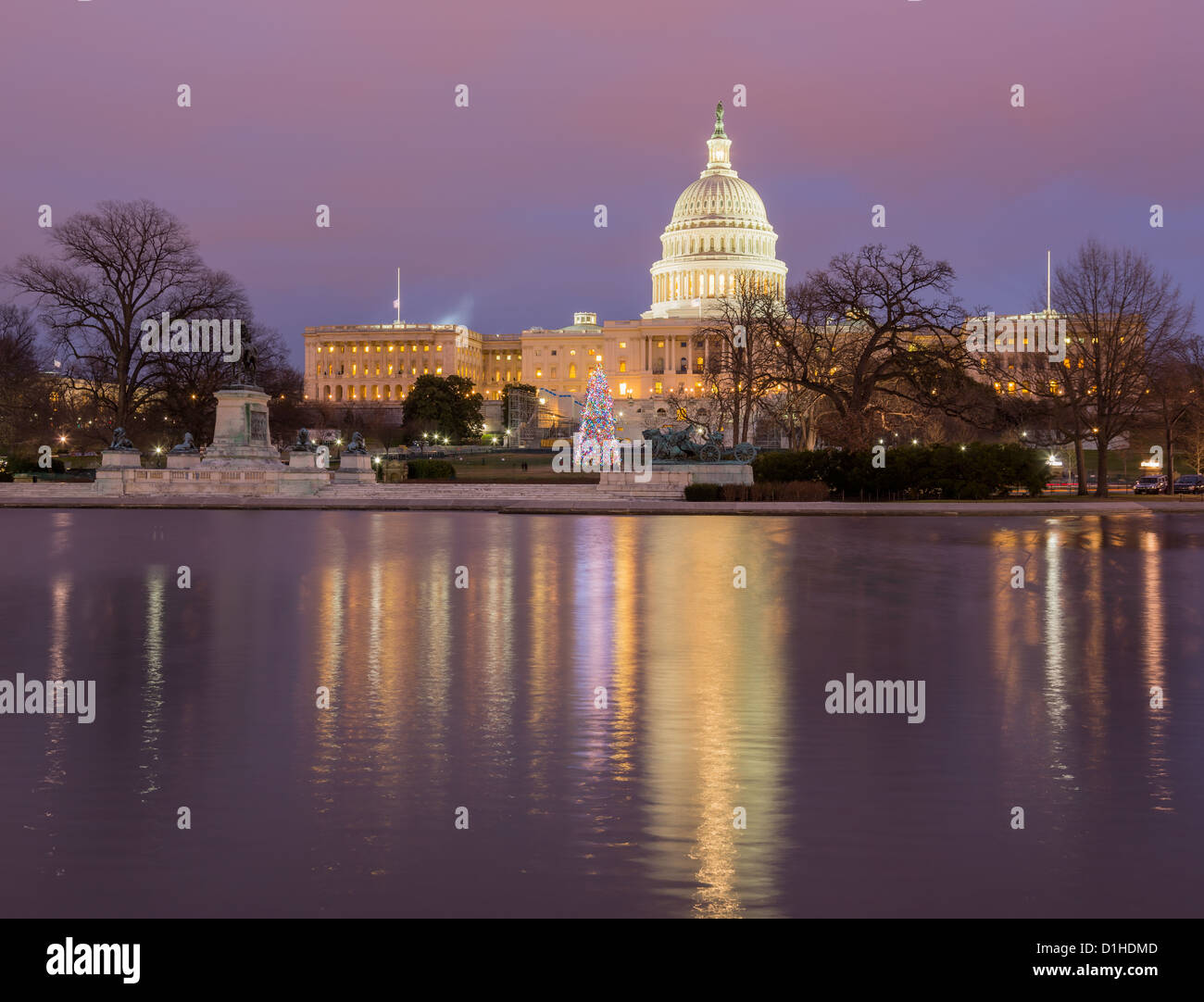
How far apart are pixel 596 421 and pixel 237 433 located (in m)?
19.9

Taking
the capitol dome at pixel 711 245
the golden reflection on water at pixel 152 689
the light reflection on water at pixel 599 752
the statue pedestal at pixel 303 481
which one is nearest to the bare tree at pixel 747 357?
the statue pedestal at pixel 303 481

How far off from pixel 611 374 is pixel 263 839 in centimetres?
14465

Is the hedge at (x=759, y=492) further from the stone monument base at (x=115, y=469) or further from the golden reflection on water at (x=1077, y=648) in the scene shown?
the stone monument base at (x=115, y=469)

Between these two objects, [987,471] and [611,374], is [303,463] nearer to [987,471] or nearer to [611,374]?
[987,471]

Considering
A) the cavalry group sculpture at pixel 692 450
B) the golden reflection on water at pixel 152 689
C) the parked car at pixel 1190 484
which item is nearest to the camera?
the golden reflection on water at pixel 152 689

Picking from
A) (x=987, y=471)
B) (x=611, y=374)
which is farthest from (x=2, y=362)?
(x=611, y=374)

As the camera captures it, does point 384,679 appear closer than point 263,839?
No

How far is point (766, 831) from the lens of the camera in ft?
22.0

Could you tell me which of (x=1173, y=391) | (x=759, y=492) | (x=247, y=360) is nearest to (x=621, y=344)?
(x=1173, y=391)

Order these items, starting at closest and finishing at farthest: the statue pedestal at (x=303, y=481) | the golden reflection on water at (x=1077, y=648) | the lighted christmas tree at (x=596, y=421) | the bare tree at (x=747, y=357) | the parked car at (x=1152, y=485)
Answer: the golden reflection on water at (x=1077, y=648)
the statue pedestal at (x=303, y=481)
the parked car at (x=1152, y=485)
the bare tree at (x=747, y=357)
the lighted christmas tree at (x=596, y=421)

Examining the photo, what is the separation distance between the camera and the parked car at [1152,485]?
181 ft

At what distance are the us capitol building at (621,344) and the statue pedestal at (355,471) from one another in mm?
70034

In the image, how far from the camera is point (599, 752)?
8.44 meters

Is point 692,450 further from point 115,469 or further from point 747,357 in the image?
point 115,469
